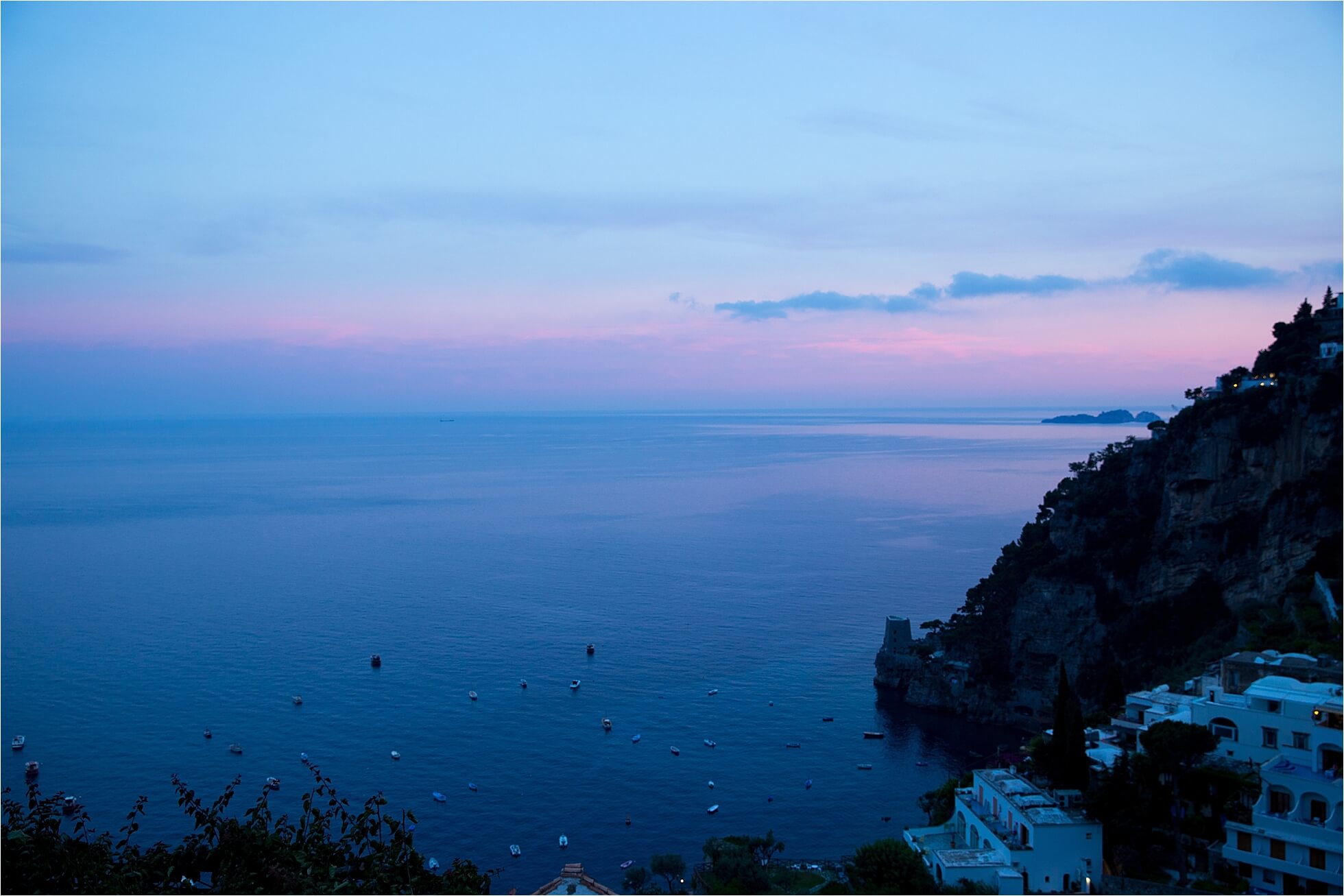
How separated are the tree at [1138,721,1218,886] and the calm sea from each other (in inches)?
338

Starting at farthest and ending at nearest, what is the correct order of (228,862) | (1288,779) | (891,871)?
1. (1288,779)
2. (891,871)
3. (228,862)

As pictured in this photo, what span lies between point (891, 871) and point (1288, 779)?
6.89m

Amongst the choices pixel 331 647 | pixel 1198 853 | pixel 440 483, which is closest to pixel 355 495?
pixel 440 483

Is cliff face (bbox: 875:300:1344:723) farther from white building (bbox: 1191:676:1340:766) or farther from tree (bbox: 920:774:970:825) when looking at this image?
white building (bbox: 1191:676:1340:766)

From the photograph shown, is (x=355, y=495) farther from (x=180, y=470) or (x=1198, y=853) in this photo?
(x=1198, y=853)

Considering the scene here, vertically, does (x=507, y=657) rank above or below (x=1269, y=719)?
below

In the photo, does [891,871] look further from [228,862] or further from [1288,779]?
[228,862]

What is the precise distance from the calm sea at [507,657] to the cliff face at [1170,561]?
257 cm

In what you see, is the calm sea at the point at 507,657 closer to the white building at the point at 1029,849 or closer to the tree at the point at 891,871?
the white building at the point at 1029,849

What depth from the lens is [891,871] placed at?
15641 mm

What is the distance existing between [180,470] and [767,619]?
10210 cm

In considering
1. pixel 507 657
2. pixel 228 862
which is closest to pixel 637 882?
pixel 228 862

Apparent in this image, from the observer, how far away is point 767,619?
44938 millimetres

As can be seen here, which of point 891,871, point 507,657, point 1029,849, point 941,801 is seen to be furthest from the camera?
point 507,657
